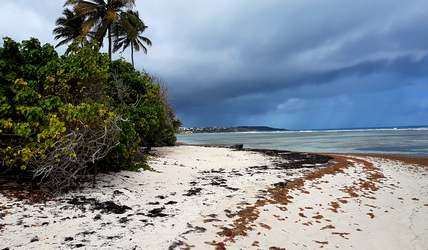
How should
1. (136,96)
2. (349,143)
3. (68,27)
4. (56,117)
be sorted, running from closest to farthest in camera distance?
(56,117) → (136,96) → (68,27) → (349,143)

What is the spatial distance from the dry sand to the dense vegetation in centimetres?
77

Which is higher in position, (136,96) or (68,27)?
(68,27)

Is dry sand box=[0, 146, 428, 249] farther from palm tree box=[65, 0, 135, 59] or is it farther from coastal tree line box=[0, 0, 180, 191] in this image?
palm tree box=[65, 0, 135, 59]

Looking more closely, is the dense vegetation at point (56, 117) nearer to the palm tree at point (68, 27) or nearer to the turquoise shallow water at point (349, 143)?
the palm tree at point (68, 27)

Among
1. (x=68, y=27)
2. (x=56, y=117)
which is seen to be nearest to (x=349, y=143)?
(x=68, y=27)

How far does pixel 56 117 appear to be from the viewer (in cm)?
855

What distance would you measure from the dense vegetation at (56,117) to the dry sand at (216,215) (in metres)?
0.77

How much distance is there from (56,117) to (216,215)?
434 cm

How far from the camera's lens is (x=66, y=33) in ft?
101

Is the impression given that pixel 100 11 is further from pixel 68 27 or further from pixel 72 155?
pixel 72 155

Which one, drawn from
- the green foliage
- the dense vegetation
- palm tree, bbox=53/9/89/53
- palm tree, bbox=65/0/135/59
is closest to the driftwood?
the dense vegetation

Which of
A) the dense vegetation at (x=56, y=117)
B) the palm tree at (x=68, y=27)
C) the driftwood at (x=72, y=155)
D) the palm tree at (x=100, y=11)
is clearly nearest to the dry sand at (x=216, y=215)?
the driftwood at (x=72, y=155)

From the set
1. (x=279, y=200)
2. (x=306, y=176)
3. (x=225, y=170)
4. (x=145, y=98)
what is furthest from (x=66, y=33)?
(x=279, y=200)

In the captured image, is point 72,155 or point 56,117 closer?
point 72,155
